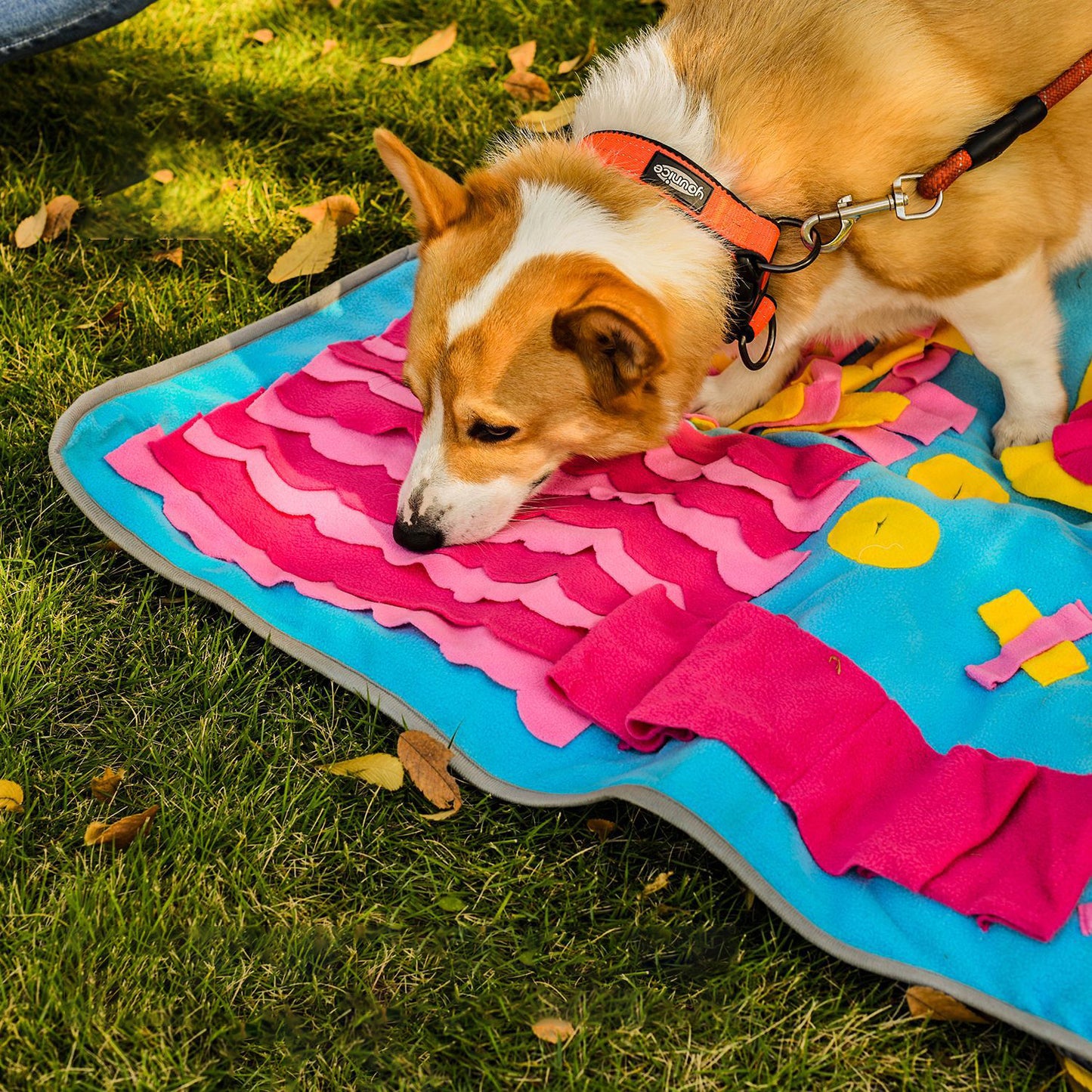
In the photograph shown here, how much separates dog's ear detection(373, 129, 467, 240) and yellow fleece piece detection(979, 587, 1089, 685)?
5.09ft

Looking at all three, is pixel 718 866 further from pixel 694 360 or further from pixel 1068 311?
pixel 1068 311

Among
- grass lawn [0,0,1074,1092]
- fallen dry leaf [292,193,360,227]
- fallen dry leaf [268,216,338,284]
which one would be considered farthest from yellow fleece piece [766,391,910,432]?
fallen dry leaf [292,193,360,227]

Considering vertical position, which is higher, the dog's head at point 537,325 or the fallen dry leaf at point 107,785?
the dog's head at point 537,325

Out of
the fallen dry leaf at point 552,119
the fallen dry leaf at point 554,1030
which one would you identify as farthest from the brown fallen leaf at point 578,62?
the fallen dry leaf at point 554,1030

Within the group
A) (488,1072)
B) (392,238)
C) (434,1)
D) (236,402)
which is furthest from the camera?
(434,1)

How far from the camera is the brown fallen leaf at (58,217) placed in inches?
152

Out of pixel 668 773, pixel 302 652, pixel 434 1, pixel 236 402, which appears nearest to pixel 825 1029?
pixel 668 773

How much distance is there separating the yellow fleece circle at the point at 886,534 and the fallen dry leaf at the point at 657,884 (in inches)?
35.4

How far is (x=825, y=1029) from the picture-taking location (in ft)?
6.28

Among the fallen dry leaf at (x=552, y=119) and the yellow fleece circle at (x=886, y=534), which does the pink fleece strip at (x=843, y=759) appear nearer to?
the yellow fleece circle at (x=886, y=534)

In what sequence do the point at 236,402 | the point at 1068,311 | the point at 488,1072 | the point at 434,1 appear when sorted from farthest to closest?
the point at 434,1, the point at 1068,311, the point at 236,402, the point at 488,1072

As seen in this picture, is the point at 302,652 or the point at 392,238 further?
the point at 392,238

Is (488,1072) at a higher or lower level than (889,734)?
lower

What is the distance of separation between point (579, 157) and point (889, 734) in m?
1.49
